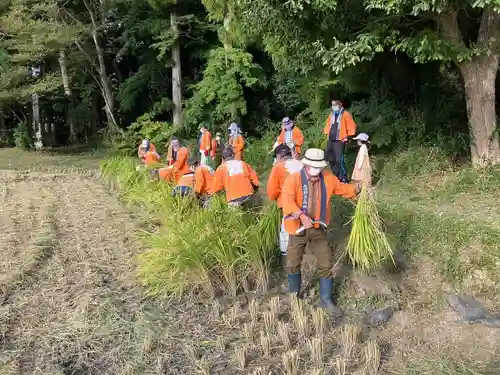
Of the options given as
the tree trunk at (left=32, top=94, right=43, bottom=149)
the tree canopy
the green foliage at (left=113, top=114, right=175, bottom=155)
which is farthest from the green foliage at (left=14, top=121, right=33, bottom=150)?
the green foliage at (left=113, top=114, right=175, bottom=155)

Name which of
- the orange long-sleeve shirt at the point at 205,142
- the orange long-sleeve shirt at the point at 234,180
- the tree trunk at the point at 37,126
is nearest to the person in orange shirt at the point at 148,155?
the orange long-sleeve shirt at the point at 205,142

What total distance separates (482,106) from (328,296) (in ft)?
12.8

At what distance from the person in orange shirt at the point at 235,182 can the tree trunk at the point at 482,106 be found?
3283mm

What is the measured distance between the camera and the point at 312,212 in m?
4.61

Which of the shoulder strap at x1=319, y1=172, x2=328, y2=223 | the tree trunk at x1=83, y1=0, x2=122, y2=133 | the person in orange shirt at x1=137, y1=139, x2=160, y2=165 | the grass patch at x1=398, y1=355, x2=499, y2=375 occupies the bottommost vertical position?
the grass patch at x1=398, y1=355, x2=499, y2=375

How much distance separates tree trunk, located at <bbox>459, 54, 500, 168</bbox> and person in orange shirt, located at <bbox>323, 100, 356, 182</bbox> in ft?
5.52

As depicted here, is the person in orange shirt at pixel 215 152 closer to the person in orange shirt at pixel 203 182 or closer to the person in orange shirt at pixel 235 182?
the person in orange shirt at pixel 203 182

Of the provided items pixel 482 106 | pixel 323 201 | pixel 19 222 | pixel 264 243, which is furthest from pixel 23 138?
pixel 323 201

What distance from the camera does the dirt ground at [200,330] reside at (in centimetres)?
380

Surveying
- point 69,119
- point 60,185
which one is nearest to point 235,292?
point 60,185

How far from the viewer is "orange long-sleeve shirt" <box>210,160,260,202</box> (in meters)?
5.93

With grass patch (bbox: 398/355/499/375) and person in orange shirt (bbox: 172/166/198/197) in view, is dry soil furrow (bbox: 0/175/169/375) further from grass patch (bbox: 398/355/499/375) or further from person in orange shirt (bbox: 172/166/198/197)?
grass patch (bbox: 398/355/499/375)

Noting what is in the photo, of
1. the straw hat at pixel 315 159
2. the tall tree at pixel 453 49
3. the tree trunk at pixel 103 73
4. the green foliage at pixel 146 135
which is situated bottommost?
the straw hat at pixel 315 159

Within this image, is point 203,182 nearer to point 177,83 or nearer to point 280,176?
point 280,176
